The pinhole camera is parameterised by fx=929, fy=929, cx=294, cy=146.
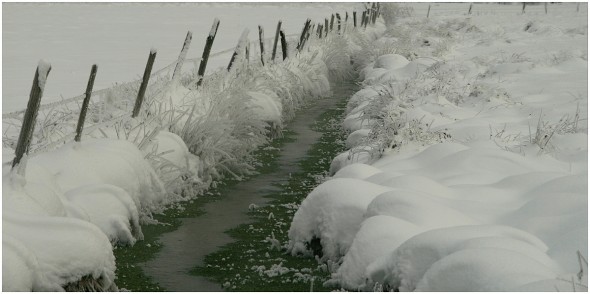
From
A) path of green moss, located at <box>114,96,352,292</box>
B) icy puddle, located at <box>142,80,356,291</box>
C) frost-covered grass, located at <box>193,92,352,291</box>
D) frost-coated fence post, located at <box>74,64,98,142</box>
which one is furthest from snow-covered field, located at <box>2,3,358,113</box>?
frost-covered grass, located at <box>193,92,352,291</box>

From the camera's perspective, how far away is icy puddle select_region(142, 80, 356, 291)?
610 centimetres

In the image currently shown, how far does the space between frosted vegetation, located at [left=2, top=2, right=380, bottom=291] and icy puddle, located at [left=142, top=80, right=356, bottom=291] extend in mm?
275

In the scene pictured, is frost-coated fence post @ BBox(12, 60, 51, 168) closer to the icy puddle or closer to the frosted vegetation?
the frosted vegetation

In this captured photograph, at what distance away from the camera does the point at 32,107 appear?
5.78 m

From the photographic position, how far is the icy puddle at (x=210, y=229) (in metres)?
6.10

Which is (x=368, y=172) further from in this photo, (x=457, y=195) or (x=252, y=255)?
(x=252, y=255)

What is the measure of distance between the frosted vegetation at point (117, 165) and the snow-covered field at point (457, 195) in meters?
1.23

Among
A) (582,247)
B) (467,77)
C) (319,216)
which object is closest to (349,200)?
(319,216)

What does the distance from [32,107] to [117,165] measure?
5.18ft

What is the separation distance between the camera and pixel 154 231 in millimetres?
7289

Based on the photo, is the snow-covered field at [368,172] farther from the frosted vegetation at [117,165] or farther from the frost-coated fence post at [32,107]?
the frost-coated fence post at [32,107]

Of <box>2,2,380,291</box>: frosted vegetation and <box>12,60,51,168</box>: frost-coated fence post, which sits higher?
<box>12,60,51,168</box>: frost-coated fence post

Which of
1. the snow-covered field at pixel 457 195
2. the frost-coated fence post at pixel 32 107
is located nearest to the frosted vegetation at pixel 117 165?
the frost-coated fence post at pixel 32 107

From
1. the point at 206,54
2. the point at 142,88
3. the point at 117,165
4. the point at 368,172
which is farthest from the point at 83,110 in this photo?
the point at 206,54
